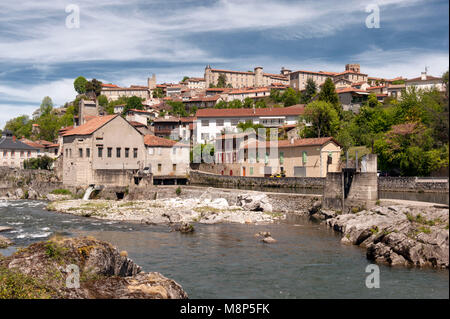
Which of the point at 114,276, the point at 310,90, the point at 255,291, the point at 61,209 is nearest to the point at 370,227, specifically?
the point at 255,291

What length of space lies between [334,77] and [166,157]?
10302cm

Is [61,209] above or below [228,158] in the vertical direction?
below

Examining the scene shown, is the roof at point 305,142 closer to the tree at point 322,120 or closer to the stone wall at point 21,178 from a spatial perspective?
the tree at point 322,120

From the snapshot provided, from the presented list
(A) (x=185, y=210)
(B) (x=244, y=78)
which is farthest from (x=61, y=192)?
(B) (x=244, y=78)

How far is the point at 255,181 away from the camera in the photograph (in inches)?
1795

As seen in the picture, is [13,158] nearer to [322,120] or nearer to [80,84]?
[322,120]

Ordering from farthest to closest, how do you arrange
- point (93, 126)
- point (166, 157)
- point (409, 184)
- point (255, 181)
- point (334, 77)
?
point (334, 77)
point (166, 157)
point (93, 126)
point (255, 181)
point (409, 184)

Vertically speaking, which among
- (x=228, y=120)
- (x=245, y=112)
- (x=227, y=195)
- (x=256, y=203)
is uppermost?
(x=245, y=112)

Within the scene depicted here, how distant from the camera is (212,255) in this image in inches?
803

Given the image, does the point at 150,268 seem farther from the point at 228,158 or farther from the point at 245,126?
the point at 245,126

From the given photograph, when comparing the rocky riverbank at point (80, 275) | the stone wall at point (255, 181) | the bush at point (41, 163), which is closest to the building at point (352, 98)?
the stone wall at point (255, 181)

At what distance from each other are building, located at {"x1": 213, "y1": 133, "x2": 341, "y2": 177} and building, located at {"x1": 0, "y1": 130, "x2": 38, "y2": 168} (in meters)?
43.5

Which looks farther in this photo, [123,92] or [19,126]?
[123,92]
